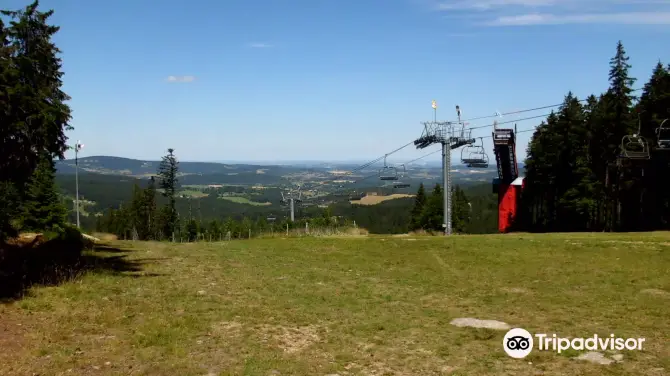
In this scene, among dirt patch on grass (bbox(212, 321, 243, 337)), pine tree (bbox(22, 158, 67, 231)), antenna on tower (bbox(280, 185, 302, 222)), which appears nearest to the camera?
dirt patch on grass (bbox(212, 321, 243, 337))

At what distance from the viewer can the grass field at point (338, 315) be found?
303 inches

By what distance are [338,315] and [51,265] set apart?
8.91 metres

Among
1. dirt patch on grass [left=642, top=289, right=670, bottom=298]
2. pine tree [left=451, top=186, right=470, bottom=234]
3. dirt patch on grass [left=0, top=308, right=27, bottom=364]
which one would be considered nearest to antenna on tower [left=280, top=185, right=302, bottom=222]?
pine tree [left=451, top=186, right=470, bottom=234]

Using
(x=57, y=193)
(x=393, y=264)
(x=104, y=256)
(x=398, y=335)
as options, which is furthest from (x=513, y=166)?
(x=57, y=193)

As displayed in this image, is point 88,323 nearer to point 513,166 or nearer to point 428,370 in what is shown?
point 428,370

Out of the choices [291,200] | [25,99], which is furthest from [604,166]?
[25,99]

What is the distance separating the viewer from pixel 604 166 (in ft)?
156

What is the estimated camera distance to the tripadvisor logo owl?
26.9 feet

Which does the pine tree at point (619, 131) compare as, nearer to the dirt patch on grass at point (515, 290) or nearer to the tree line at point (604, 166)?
the tree line at point (604, 166)

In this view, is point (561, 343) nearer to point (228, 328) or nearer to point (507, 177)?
point (228, 328)

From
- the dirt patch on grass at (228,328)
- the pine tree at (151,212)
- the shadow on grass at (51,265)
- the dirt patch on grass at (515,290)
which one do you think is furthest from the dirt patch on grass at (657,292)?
the pine tree at (151,212)

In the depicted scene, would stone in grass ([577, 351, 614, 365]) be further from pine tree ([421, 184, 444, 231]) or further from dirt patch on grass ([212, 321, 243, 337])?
pine tree ([421, 184, 444, 231])

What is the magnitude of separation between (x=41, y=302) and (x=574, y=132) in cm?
4890

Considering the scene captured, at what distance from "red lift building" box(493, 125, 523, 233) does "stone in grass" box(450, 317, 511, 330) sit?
32.1 metres
